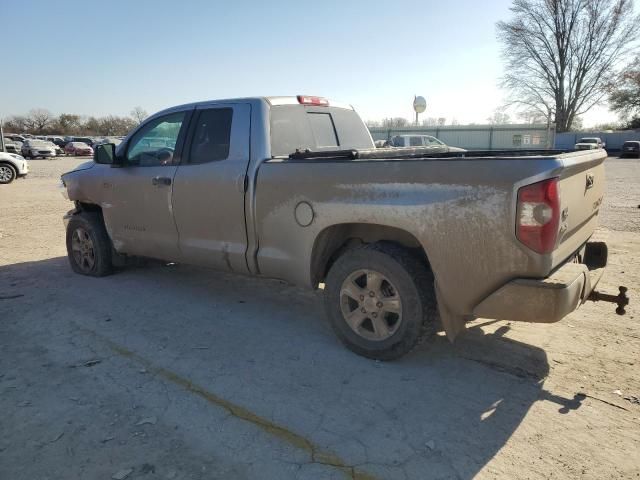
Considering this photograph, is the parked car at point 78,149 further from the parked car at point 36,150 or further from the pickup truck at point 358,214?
the pickup truck at point 358,214

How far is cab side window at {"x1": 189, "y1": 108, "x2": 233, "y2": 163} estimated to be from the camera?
447cm

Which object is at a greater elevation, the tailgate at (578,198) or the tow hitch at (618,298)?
the tailgate at (578,198)

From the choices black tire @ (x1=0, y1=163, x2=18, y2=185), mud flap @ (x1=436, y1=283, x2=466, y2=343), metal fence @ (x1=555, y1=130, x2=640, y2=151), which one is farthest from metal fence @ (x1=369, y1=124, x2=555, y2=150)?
mud flap @ (x1=436, y1=283, x2=466, y2=343)

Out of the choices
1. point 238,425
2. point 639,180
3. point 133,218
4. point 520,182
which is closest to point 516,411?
point 520,182

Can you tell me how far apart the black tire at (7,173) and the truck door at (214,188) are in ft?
57.2

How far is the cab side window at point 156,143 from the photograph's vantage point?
494cm

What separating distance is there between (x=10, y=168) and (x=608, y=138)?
51.5 m

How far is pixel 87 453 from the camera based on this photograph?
8.60ft

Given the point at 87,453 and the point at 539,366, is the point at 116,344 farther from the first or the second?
the point at 539,366

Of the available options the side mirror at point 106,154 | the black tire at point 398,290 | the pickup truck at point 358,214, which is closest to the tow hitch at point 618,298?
the pickup truck at point 358,214

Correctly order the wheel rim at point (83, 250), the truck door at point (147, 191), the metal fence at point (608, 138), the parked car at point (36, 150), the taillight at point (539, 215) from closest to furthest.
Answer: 1. the taillight at point (539, 215)
2. the truck door at point (147, 191)
3. the wheel rim at point (83, 250)
4. the parked car at point (36, 150)
5. the metal fence at point (608, 138)

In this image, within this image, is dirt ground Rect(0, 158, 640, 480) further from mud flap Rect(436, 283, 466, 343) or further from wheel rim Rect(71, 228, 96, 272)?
wheel rim Rect(71, 228, 96, 272)

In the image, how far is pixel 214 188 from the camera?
4.40 meters

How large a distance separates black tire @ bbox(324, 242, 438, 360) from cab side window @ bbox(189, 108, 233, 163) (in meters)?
1.63
